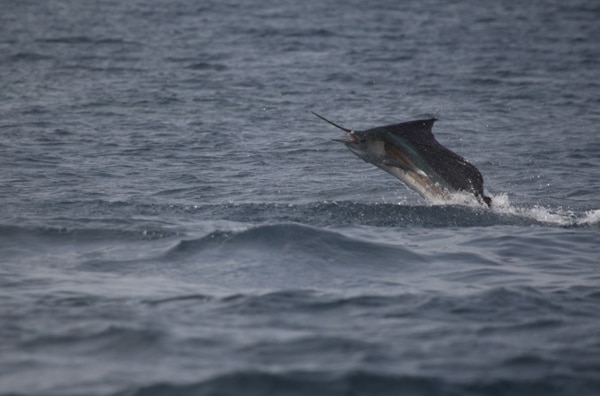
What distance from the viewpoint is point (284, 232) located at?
10469mm

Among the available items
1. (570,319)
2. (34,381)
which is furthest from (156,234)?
(570,319)

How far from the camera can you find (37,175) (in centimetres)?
1370

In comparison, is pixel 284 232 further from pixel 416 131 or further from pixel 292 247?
pixel 416 131

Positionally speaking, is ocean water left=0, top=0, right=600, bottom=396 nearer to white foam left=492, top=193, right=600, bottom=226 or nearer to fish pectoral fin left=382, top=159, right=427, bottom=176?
white foam left=492, top=193, right=600, bottom=226

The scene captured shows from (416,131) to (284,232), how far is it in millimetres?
2288

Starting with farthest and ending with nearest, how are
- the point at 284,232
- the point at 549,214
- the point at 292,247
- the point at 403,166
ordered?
the point at 549,214
the point at 403,166
the point at 284,232
the point at 292,247

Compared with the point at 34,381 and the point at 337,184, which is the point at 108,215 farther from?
the point at 34,381

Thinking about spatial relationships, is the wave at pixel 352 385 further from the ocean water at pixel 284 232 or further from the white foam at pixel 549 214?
the white foam at pixel 549 214

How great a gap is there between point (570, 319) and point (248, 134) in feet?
34.1

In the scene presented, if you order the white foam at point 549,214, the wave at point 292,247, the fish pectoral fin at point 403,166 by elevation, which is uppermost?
the fish pectoral fin at point 403,166

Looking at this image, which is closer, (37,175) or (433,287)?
(433,287)

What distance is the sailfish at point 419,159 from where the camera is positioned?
11.1m

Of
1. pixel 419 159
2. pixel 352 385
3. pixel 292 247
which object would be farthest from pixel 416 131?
pixel 352 385

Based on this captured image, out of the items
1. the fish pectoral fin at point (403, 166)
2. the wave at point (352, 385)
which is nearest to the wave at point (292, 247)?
the fish pectoral fin at point (403, 166)
